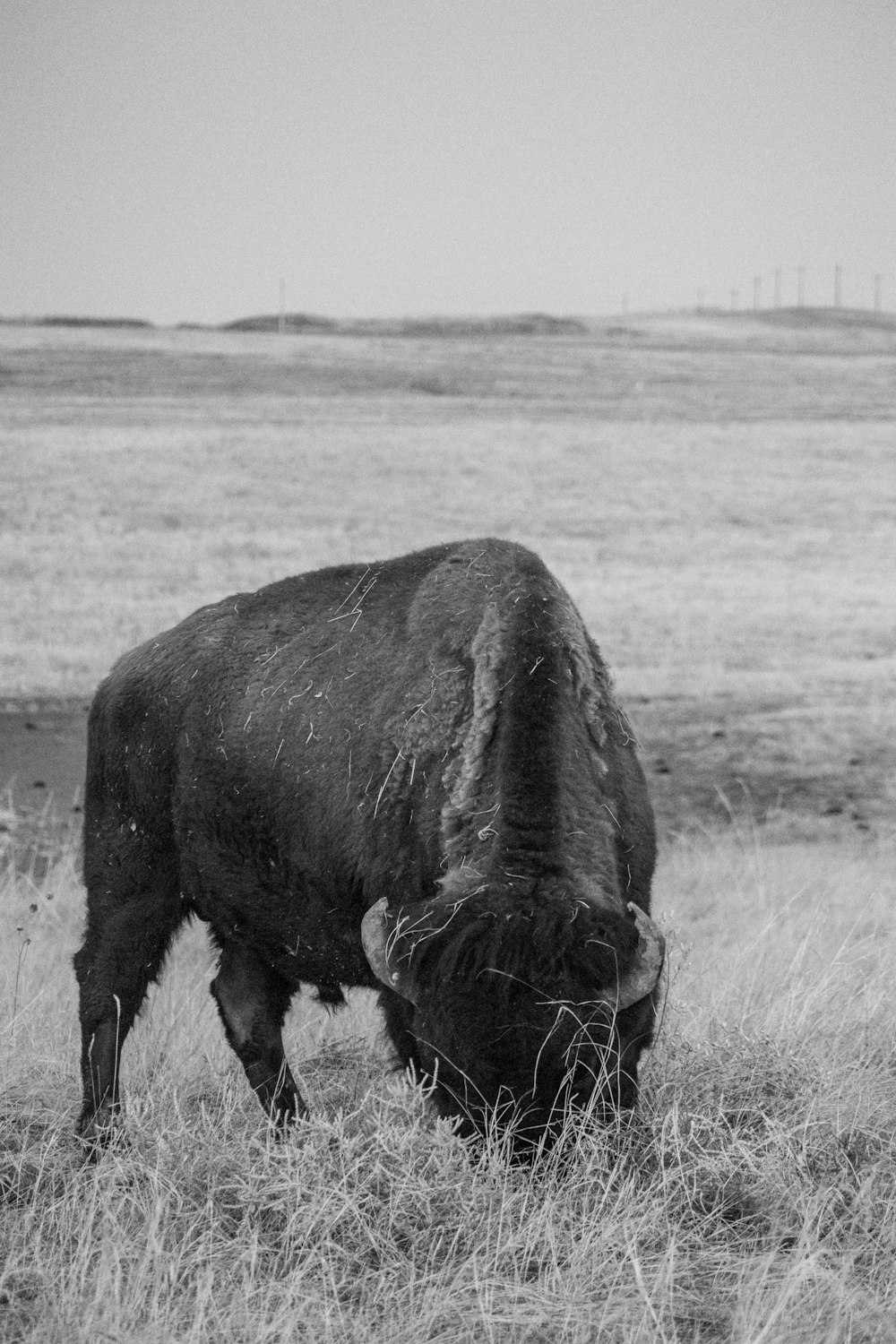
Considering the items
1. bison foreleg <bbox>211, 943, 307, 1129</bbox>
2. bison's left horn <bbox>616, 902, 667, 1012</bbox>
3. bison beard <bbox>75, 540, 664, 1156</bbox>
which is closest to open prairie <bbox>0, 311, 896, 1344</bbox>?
bison foreleg <bbox>211, 943, 307, 1129</bbox>

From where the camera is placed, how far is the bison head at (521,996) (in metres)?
4.34

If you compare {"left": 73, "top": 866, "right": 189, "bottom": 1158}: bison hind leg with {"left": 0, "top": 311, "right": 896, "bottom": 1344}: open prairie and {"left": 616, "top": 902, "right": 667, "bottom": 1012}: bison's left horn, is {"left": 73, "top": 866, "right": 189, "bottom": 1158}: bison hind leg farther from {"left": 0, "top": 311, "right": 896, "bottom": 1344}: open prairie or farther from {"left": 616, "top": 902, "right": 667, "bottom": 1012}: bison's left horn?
{"left": 616, "top": 902, "right": 667, "bottom": 1012}: bison's left horn

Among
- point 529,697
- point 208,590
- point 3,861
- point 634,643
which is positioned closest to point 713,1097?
point 529,697

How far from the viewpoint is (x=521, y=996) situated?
4336 millimetres

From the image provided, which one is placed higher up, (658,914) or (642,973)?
(642,973)

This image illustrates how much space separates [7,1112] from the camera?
17.5ft

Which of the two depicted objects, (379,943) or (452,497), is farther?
(452,497)

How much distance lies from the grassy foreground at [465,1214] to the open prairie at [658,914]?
0.02 meters

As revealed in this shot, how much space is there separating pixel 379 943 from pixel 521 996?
54cm

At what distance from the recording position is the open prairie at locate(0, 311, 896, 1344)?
13.4 ft

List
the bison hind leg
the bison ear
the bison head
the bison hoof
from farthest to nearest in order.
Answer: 1. the bison hind leg
2. the bison hoof
3. the bison ear
4. the bison head

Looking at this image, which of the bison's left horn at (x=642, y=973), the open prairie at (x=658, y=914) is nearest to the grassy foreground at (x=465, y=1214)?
the open prairie at (x=658, y=914)

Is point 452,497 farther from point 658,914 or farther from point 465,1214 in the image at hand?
Answer: point 465,1214

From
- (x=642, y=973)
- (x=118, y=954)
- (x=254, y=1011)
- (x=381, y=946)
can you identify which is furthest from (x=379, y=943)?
(x=118, y=954)
